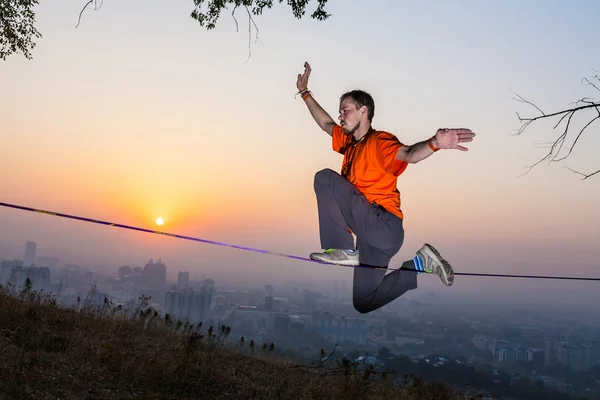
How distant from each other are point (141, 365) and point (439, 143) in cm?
631

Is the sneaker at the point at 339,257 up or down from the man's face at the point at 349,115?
down

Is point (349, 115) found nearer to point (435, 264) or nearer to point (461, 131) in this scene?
point (461, 131)

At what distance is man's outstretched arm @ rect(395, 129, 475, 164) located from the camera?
3996 millimetres

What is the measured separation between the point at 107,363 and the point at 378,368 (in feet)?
13.8

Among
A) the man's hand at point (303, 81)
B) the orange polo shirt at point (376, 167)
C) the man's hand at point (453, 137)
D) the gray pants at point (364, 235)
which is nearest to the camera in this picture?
the man's hand at point (453, 137)

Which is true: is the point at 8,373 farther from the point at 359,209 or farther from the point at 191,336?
the point at 359,209

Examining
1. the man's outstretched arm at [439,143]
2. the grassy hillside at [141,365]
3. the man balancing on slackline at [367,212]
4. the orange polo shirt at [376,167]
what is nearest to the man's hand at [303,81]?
the man balancing on slackline at [367,212]

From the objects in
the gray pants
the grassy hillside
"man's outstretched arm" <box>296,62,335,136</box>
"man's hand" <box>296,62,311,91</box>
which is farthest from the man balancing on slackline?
the grassy hillside

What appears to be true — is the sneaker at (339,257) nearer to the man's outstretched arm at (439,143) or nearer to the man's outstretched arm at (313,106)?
the man's outstretched arm at (439,143)

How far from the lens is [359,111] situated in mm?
4727

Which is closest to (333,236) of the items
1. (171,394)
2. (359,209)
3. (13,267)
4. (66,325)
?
(359,209)

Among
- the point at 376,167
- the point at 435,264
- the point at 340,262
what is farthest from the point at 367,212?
the point at 435,264

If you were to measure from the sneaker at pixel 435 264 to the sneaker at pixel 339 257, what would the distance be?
56 centimetres

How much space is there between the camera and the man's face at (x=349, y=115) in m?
4.70
